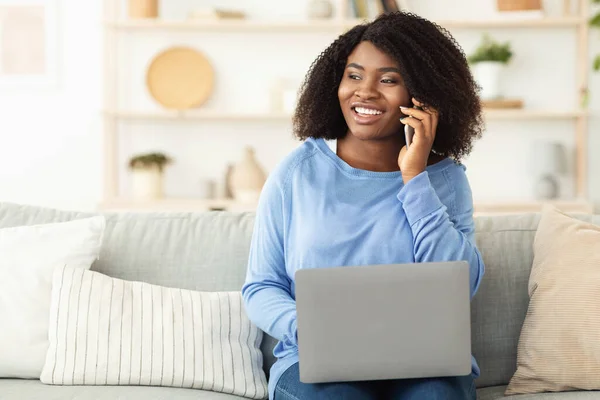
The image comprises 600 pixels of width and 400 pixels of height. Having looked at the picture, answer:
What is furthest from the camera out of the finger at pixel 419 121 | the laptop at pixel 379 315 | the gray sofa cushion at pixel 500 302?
the gray sofa cushion at pixel 500 302

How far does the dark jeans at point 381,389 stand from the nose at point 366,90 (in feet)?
1.90

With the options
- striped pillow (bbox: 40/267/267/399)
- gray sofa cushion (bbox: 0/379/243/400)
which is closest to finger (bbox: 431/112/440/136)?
striped pillow (bbox: 40/267/267/399)

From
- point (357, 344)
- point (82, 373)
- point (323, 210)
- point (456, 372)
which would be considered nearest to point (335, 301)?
point (357, 344)

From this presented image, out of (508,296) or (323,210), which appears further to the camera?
(508,296)

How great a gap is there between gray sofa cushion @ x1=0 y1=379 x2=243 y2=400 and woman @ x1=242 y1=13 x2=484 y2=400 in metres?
0.17

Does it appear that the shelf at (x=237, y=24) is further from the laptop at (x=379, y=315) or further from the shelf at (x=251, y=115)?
the laptop at (x=379, y=315)

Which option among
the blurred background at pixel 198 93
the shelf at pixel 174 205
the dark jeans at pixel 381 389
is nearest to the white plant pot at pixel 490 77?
the blurred background at pixel 198 93

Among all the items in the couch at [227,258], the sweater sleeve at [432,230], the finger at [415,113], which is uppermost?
the finger at [415,113]

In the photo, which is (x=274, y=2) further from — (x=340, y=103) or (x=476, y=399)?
(x=476, y=399)

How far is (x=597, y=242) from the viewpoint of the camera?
1.82 meters

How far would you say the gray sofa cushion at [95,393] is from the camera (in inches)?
64.6

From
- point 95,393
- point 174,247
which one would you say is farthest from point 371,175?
point 95,393

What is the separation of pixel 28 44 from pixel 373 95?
128 inches

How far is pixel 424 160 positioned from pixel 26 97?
331 cm
